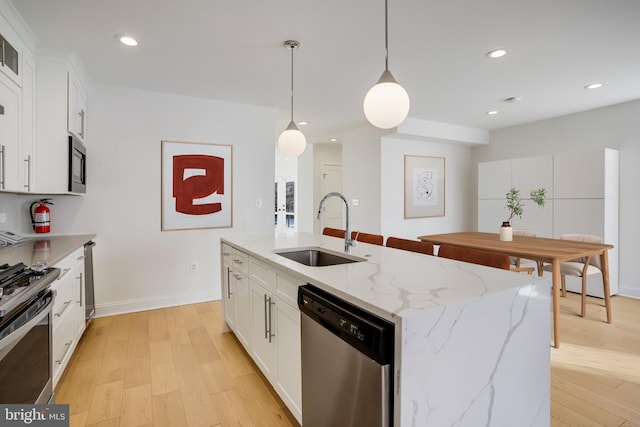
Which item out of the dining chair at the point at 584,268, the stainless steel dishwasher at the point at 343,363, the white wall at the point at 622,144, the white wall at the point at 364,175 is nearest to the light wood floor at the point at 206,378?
the dining chair at the point at 584,268

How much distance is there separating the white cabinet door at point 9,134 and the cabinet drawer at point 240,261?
1524 mm

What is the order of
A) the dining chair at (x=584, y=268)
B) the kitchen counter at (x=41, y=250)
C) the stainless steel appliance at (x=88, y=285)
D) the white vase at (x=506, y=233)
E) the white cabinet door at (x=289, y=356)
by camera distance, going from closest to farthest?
the white cabinet door at (x=289, y=356), the kitchen counter at (x=41, y=250), the stainless steel appliance at (x=88, y=285), the dining chair at (x=584, y=268), the white vase at (x=506, y=233)

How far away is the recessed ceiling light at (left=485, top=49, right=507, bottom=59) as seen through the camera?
2613 millimetres

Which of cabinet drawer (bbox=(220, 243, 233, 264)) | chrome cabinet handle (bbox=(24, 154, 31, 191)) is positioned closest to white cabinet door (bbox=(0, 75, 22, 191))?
chrome cabinet handle (bbox=(24, 154, 31, 191))

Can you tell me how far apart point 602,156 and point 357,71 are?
10.5ft

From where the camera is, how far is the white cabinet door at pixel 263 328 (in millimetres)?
1910

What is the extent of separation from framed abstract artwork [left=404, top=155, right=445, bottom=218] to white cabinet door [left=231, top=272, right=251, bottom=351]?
3376 mm

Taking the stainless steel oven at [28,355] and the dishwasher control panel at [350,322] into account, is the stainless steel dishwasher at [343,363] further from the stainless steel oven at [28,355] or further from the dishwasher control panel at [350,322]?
the stainless steel oven at [28,355]

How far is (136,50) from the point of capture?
8.51ft

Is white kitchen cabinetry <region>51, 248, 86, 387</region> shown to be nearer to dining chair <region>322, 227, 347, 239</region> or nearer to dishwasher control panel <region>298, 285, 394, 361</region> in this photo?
dishwasher control panel <region>298, 285, 394, 361</region>

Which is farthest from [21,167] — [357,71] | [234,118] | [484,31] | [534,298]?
[484,31]

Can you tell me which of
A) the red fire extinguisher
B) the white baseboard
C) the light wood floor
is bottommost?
the light wood floor

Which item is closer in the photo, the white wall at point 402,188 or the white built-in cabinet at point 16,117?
the white built-in cabinet at point 16,117

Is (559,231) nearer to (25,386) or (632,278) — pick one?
(632,278)
